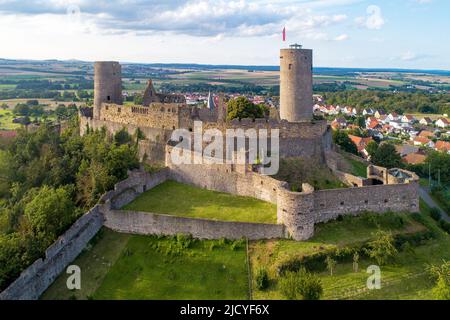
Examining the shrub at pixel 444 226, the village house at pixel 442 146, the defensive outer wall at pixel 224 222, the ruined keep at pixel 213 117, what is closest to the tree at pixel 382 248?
the defensive outer wall at pixel 224 222

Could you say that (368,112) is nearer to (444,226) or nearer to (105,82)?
(105,82)

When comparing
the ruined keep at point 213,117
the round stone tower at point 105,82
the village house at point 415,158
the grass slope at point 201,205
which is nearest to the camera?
the grass slope at point 201,205

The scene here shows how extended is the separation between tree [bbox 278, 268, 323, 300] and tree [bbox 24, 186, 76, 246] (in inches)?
517

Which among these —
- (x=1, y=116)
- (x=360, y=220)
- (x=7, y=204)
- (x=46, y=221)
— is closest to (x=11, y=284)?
(x=46, y=221)

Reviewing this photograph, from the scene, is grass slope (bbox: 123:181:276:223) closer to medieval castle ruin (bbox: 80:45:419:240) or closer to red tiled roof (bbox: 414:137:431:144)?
medieval castle ruin (bbox: 80:45:419:240)

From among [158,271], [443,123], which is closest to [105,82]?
[158,271]

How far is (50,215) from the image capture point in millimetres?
27859

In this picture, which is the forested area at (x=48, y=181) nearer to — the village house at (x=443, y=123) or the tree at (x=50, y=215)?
the tree at (x=50, y=215)

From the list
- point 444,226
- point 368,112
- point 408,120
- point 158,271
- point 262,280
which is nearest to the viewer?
point 262,280

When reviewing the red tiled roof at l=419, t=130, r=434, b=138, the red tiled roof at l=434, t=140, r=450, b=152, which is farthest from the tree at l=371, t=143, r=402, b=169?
the red tiled roof at l=419, t=130, r=434, b=138

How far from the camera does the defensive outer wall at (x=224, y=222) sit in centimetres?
2514

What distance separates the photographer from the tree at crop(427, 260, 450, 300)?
2098cm

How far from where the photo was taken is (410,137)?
311 feet

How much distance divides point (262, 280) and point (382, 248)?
21.0 feet
